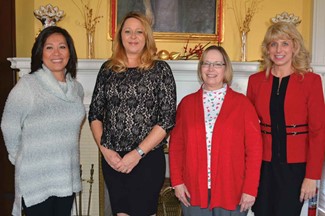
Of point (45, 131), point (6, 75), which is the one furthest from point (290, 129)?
point (6, 75)

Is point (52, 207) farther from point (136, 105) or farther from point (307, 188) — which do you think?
point (307, 188)

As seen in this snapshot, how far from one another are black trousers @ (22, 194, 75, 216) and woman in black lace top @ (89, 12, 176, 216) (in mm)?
278

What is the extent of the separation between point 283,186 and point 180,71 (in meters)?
1.44

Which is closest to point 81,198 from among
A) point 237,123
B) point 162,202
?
point 162,202

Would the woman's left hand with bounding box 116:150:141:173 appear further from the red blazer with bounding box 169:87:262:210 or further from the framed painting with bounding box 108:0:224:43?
the framed painting with bounding box 108:0:224:43

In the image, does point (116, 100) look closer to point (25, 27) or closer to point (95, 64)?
point (95, 64)

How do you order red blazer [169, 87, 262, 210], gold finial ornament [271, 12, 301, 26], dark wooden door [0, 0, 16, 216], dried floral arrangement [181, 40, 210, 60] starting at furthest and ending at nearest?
dried floral arrangement [181, 40, 210, 60] → gold finial ornament [271, 12, 301, 26] → dark wooden door [0, 0, 16, 216] → red blazer [169, 87, 262, 210]

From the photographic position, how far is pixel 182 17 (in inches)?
127

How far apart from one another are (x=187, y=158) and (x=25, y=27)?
2.10m

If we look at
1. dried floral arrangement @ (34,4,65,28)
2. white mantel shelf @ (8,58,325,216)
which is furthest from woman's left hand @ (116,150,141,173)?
dried floral arrangement @ (34,4,65,28)

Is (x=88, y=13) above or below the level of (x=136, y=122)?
above

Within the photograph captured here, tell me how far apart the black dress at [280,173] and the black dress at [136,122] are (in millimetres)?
515

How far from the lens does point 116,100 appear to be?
1756 millimetres

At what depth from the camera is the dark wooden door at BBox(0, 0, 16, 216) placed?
2.80 meters
